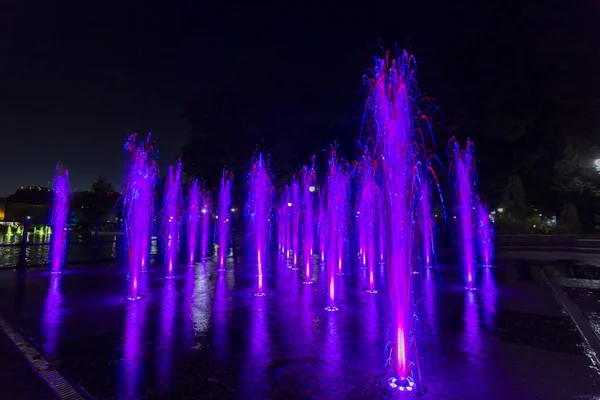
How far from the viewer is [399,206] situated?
4.94m

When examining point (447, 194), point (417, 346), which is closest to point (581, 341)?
point (417, 346)

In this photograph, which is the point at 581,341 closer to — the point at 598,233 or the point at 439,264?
the point at 439,264

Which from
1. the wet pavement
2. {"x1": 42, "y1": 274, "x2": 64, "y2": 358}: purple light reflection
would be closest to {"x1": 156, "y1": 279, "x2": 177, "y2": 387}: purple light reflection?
the wet pavement

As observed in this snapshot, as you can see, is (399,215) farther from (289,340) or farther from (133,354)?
(133,354)

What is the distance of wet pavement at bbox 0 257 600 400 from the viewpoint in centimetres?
463

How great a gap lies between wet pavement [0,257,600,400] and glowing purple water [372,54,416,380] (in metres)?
0.62

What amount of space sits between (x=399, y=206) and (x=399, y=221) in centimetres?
19

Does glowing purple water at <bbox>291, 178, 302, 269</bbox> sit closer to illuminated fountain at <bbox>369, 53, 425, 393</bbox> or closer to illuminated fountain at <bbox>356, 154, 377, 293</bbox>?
illuminated fountain at <bbox>356, 154, 377, 293</bbox>

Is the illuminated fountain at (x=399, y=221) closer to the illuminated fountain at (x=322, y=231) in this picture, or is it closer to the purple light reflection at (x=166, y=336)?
the purple light reflection at (x=166, y=336)

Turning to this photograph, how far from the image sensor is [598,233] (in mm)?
32219

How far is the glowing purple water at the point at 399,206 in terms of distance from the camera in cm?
468

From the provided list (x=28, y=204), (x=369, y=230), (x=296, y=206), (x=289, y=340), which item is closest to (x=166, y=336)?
(x=289, y=340)

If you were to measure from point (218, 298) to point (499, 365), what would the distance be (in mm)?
6652

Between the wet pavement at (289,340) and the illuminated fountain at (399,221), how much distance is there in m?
0.30
